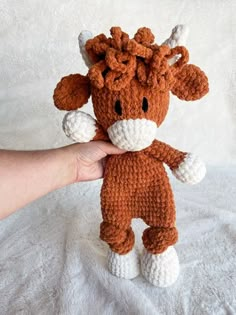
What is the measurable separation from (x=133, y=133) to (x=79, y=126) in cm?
10

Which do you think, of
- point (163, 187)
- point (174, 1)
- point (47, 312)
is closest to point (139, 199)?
point (163, 187)

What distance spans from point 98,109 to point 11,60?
1.66 ft

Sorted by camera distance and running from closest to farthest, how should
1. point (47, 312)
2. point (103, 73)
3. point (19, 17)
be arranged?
1. point (103, 73)
2. point (47, 312)
3. point (19, 17)

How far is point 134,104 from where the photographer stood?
620mm

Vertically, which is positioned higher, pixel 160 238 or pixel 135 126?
pixel 135 126

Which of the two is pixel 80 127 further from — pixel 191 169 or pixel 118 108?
pixel 191 169

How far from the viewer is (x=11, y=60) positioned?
106 centimetres

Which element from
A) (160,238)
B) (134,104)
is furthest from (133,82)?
(160,238)

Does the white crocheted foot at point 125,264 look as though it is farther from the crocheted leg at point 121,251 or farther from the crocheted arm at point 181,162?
the crocheted arm at point 181,162

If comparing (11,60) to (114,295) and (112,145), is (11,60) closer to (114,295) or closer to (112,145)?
(112,145)

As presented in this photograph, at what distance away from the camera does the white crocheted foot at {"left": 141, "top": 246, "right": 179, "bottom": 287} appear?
738 mm

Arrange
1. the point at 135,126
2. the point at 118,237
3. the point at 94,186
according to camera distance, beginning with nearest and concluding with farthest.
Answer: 1. the point at 135,126
2. the point at 118,237
3. the point at 94,186

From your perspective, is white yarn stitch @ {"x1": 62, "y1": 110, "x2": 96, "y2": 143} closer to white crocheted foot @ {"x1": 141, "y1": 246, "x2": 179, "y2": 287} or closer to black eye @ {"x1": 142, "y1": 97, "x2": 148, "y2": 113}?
black eye @ {"x1": 142, "y1": 97, "x2": 148, "y2": 113}

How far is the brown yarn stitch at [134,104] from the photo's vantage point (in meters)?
0.61
